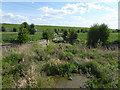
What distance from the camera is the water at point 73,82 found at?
3.44 meters

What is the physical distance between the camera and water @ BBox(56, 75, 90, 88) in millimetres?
3435

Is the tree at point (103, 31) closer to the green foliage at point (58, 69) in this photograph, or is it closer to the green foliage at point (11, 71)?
the green foliage at point (58, 69)

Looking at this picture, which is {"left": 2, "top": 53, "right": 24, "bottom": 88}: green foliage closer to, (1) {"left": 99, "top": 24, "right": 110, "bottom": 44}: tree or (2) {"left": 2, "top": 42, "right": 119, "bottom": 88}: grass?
(2) {"left": 2, "top": 42, "right": 119, "bottom": 88}: grass

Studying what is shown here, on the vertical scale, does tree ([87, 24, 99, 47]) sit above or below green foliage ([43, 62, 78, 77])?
above

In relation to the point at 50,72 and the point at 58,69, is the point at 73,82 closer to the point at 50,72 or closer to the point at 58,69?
the point at 58,69

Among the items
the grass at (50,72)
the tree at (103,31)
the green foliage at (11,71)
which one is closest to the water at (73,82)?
the grass at (50,72)

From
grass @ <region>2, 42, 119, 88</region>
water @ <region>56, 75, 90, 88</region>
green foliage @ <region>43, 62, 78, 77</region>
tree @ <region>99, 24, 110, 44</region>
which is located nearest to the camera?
grass @ <region>2, 42, 119, 88</region>

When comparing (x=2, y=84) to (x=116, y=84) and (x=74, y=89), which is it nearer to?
(x=74, y=89)

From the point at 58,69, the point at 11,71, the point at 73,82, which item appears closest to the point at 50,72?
the point at 58,69

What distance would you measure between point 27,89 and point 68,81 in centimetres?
A: 146

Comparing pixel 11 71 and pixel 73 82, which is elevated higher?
pixel 11 71

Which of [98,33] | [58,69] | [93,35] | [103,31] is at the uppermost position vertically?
[103,31]

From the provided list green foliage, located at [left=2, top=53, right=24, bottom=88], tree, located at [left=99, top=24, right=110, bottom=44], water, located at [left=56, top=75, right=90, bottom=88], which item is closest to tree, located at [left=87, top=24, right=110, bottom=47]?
tree, located at [left=99, top=24, right=110, bottom=44]

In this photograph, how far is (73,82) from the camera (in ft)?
12.1
